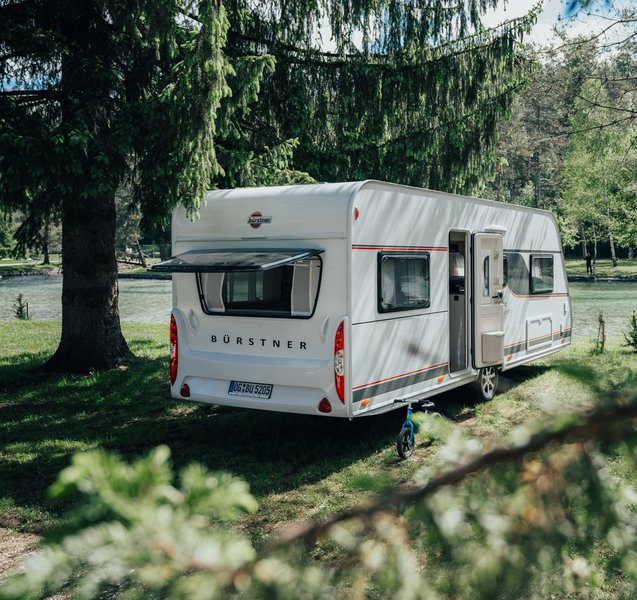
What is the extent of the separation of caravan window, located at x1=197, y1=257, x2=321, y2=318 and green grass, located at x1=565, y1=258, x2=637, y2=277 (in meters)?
35.2

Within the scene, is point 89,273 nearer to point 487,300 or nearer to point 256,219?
point 256,219

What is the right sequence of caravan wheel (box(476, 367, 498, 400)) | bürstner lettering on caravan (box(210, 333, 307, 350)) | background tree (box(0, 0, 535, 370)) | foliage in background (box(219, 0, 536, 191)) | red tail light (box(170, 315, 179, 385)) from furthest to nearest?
foliage in background (box(219, 0, 536, 191)) < caravan wheel (box(476, 367, 498, 400)) < background tree (box(0, 0, 535, 370)) < red tail light (box(170, 315, 179, 385)) < bürstner lettering on caravan (box(210, 333, 307, 350))

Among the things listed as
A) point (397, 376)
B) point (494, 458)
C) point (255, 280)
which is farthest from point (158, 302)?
point (494, 458)

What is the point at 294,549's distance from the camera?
1.47 meters

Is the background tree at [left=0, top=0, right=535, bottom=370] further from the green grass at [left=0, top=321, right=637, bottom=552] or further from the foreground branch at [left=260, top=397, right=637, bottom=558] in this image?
the foreground branch at [left=260, top=397, right=637, bottom=558]

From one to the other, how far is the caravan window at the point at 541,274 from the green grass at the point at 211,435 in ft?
4.66

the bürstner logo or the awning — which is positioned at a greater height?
the bürstner logo

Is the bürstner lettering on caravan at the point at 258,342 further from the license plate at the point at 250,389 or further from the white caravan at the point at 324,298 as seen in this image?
the license plate at the point at 250,389

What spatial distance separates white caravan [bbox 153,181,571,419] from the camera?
7.25 m

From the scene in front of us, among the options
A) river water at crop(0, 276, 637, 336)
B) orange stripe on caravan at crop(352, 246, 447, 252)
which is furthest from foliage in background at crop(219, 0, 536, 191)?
river water at crop(0, 276, 637, 336)

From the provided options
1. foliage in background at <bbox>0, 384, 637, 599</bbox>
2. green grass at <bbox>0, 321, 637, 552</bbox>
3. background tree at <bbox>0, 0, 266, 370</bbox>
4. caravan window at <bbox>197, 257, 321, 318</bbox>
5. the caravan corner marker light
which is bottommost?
green grass at <bbox>0, 321, 637, 552</bbox>

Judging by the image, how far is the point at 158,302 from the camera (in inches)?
1249

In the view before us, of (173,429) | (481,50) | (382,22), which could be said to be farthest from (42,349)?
(481,50)

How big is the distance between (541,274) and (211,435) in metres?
6.15
